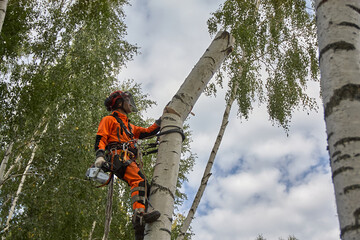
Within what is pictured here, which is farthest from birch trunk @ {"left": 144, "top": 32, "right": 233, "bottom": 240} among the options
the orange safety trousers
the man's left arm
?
the man's left arm

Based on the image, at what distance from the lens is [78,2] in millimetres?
9227

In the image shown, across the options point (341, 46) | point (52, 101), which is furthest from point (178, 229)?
point (341, 46)

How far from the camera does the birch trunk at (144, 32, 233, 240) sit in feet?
9.63

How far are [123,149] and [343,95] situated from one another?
2647 mm

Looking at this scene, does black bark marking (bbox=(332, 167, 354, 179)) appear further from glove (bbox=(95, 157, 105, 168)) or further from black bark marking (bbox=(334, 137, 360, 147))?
glove (bbox=(95, 157, 105, 168))

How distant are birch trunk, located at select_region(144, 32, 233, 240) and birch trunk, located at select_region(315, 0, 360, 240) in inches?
64.8

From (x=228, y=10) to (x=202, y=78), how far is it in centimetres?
524

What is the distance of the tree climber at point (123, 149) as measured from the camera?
11.4ft

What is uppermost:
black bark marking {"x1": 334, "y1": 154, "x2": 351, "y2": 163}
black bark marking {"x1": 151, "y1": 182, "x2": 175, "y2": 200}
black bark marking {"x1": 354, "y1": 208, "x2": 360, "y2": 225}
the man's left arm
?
the man's left arm

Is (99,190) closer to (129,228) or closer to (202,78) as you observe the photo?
(129,228)

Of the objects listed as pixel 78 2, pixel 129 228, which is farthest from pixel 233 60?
pixel 129 228

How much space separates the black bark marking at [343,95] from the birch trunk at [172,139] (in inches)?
66.3

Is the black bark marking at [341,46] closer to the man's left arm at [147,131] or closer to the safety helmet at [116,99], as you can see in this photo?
the man's left arm at [147,131]

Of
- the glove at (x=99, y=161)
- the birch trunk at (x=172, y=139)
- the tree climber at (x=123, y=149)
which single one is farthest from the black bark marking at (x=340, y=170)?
Result: the glove at (x=99, y=161)
